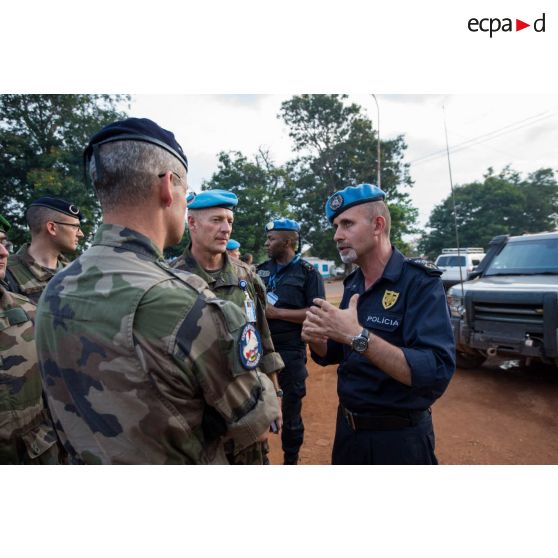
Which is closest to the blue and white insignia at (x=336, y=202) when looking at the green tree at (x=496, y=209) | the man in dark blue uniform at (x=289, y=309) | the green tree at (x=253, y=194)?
the man in dark blue uniform at (x=289, y=309)

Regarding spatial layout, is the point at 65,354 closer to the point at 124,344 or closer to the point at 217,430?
the point at 124,344

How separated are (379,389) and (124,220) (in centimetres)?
144

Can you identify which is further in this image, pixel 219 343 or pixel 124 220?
pixel 124 220

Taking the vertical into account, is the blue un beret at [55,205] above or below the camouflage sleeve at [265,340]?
above

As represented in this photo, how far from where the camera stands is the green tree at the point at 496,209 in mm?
33031

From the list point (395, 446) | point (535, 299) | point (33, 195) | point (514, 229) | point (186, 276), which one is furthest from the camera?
point (514, 229)

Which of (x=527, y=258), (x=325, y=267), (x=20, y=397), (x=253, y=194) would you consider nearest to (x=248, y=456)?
(x=20, y=397)

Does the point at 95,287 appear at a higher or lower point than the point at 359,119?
lower

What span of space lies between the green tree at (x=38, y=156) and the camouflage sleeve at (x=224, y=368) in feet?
39.6

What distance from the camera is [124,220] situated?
48.9 inches

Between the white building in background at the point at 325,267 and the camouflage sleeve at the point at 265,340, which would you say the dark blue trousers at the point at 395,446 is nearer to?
the camouflage sleeve at the point at 265,340

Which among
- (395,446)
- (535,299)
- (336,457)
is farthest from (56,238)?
(535,299)

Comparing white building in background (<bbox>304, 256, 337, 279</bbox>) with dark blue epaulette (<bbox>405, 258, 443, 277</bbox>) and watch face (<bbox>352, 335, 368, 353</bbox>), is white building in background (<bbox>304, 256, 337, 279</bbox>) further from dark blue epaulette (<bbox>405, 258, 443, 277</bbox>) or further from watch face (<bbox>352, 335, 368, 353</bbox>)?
watch face (<bbox>352, 335, 368, 353</bbox>)

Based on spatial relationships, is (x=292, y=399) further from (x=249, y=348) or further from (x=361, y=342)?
(x=249, y=348)
